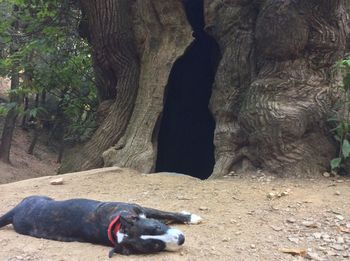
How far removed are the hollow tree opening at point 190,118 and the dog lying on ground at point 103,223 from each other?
15.1ft

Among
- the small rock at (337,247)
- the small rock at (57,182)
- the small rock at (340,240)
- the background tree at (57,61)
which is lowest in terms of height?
the small rock at (337,247)

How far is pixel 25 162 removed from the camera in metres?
17.6

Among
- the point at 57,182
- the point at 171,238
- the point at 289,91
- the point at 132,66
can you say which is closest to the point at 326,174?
the point at 289,91

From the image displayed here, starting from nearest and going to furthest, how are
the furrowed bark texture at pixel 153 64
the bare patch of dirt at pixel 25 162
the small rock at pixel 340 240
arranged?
the small rock at pixel 340 240 < the furrowed bark texture at pixel 153 64 < the bare patch of dirt at pixel 25 162

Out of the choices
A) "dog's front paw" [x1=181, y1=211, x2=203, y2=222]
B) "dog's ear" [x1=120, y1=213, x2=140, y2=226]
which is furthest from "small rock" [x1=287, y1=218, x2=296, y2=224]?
"dog's ear" [x1=120, y1=213, x2=140, y2=226]

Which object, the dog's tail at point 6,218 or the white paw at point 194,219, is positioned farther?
the dog's tail at point 6,218

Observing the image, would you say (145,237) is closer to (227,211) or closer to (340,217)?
(227,211)

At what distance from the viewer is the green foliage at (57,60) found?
9.84 m

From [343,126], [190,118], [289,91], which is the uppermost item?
[289,91]

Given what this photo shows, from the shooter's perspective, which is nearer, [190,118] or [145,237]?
[145,237]

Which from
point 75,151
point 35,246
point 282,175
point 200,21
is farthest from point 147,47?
point 35,246

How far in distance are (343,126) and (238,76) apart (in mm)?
1847

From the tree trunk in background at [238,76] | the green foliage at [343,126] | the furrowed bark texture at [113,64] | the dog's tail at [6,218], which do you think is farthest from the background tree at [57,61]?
the green foliage at [343,126]

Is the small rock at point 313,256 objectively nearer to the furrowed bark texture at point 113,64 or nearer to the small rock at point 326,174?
the small rock at point 326,174
